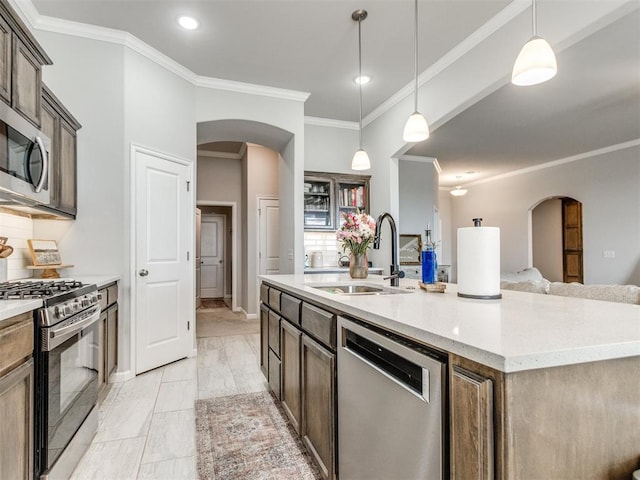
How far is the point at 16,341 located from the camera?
1.38 m

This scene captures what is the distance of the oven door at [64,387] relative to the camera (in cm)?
154

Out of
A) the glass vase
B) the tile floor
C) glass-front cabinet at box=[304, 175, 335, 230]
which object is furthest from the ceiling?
the tile floor

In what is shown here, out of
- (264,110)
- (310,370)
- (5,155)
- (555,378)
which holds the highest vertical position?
(264,110)

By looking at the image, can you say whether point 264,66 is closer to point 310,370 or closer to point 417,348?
point 310,370

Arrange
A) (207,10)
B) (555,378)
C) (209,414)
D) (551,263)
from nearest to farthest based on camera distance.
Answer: (555,378) → (209,414) → (207,10) → (551,263)

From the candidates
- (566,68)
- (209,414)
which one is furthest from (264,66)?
(209,414)

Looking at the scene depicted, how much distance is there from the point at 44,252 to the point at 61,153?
0.78 m

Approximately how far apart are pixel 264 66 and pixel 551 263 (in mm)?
8168

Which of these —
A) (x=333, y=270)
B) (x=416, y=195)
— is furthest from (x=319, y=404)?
(x=416, y=195)

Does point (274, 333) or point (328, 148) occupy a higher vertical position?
point (328, 148)

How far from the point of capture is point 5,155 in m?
1.84

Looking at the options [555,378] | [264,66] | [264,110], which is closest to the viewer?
[555,378]

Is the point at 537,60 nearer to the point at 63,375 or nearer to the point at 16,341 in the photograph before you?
the point at 16,341

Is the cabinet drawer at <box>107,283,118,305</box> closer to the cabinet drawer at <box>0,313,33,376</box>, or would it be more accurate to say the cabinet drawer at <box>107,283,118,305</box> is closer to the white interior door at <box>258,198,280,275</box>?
the cabinet drawer at <box>0,313,33,376</box>
